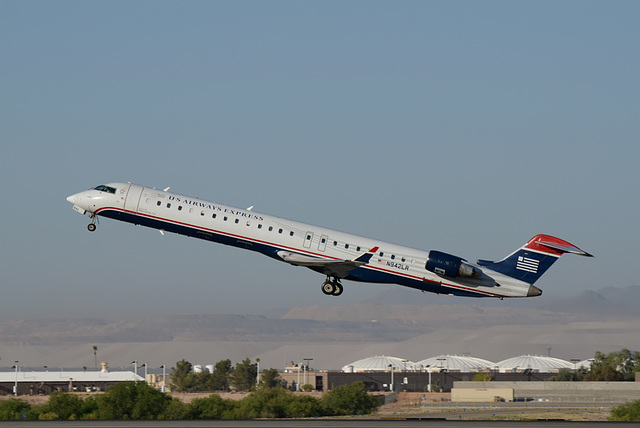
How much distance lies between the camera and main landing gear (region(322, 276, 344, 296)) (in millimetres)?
50812

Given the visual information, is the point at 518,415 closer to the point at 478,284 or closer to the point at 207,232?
the point at 478,284

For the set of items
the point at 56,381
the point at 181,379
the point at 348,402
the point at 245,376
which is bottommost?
the point at 348,402

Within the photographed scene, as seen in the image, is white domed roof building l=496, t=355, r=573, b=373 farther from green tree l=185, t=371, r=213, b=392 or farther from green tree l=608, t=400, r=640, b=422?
green tree l=608, t=400, r=640, b=422

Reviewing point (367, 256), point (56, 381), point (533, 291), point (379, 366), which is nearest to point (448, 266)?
point (367, 256)

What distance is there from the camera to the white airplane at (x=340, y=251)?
49.5 meters

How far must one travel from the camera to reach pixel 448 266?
49.4 meters

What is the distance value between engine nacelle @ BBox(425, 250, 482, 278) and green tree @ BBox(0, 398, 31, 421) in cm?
2849

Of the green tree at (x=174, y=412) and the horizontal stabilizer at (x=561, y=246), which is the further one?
the green tree at (x=174, y=412)

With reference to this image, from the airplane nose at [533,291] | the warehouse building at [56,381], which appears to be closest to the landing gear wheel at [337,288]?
the airplane nose at [533,291]

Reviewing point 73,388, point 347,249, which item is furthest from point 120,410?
point 73,388

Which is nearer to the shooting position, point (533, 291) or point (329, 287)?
point (533, 291)

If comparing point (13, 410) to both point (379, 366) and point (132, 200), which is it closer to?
point (132, 200)

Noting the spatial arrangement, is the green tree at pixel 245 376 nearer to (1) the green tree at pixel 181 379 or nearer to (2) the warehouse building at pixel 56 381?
(1) the green tree at pixel 181 379

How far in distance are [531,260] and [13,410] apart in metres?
34.7
